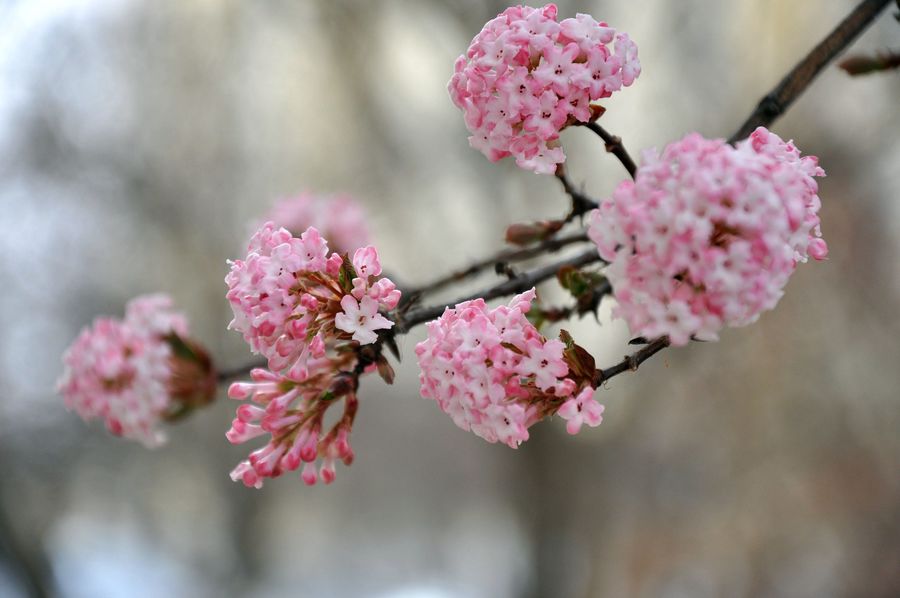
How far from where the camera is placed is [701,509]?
193 cm

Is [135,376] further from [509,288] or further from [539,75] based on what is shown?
[539,75]

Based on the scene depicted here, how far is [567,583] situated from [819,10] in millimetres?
1533

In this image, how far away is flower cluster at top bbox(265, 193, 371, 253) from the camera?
1.08 metres

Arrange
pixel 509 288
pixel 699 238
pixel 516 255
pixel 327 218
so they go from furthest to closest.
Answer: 1. pixel 327 218
2. pixel 516 255
3. pixel 509 288
4. pixel 699 238

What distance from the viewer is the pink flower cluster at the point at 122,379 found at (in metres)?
0.72

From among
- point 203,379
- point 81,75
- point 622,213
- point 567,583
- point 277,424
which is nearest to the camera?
point 622,213

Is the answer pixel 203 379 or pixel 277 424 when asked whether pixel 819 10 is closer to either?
pixel 203 379

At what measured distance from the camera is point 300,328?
0.41 m

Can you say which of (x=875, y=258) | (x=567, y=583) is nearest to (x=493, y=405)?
(x=875, y=258)

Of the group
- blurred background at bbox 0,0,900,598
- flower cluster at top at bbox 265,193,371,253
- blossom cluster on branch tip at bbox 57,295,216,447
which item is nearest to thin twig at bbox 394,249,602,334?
blossom cluster on branch tip at bbox 57,295,216,447

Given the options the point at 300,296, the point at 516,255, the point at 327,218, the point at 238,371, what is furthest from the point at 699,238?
the point at 327,218

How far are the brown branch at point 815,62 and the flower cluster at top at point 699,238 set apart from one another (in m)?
0.17

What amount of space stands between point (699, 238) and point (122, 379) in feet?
1.94

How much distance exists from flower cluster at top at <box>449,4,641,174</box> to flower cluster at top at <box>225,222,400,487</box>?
0.10m
